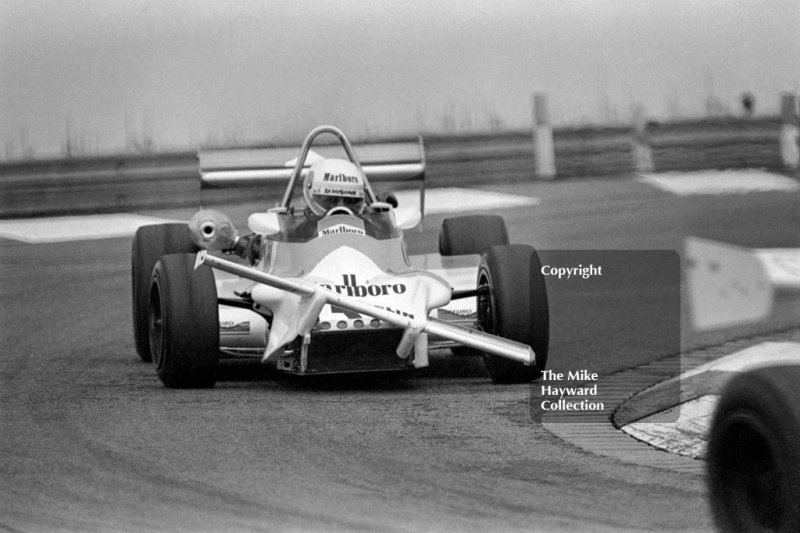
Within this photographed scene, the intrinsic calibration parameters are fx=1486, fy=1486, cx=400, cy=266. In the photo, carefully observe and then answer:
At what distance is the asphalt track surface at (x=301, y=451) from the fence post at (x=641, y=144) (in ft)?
23.5

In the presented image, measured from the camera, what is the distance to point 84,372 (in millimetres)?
7957

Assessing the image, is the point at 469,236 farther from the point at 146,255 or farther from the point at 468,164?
the point at 468,164

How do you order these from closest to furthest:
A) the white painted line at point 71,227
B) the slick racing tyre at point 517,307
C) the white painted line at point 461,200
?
the slick racing tyre at point 517,307 < the white painted line at point 71,227 < the white painted line at point 461,200

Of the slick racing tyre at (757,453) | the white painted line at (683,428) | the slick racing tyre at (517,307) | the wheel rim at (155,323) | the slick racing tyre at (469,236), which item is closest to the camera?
the slick racing tyre at (757,453)

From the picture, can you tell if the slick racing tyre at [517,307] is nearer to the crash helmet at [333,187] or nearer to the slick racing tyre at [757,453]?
the crash helmet at [333,187]

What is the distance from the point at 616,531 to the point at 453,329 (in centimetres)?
278

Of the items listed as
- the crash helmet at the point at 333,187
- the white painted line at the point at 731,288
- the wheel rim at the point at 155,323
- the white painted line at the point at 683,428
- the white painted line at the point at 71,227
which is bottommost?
the white painted line at the point at 683,428

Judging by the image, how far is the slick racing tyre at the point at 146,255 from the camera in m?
8.55

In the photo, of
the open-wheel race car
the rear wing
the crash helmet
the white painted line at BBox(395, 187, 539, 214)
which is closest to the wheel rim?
the open-wheel race car

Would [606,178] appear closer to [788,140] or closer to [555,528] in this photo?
[788,140]

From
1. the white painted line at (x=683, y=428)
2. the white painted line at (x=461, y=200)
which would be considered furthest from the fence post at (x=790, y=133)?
the white painted line at (x=683, y=428)

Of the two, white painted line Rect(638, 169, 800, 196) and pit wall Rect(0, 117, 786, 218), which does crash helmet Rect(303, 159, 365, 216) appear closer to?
pit wall Rect(0, 117, 786, 218)

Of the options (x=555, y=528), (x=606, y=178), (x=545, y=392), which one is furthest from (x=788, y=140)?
(x=555, y=528)

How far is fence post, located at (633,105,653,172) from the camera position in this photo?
55.6ft
